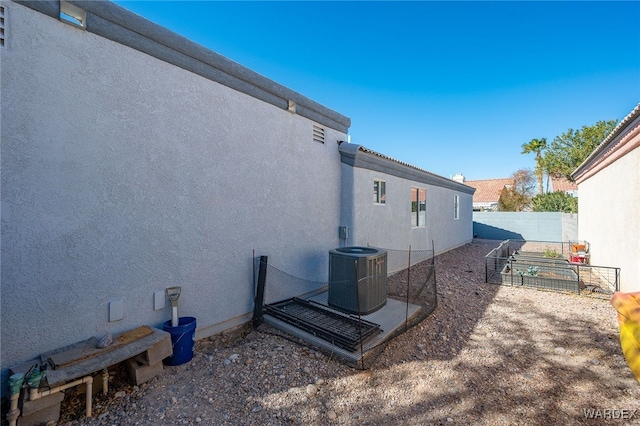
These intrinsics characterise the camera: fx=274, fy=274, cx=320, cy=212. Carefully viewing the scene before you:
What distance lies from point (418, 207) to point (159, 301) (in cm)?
867

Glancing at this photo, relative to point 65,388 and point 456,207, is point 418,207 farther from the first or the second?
point 65,388

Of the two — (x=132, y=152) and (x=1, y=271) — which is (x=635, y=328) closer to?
(x=132, y=152)

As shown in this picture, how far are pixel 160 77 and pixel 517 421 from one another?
5526mm

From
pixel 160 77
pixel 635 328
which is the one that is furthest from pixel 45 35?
pixel 635 328

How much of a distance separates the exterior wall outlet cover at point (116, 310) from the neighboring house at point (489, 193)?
32264 millimetres

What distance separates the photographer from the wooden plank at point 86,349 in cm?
254

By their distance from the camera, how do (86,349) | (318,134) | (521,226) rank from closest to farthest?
(86,349)
(318,134)
(521,226)

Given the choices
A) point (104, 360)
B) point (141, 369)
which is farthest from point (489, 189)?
point (104, 360)

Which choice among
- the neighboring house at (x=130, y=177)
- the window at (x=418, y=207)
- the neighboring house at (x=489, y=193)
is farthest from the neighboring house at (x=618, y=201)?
the neighboring house at (x=489, y=193)

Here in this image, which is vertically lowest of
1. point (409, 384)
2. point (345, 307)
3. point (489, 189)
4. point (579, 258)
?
point (409, 384)

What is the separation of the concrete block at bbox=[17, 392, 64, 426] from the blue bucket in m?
1.03

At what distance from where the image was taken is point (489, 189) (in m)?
32.4

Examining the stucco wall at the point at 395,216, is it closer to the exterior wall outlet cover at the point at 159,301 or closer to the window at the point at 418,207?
the window at the point at 418,207

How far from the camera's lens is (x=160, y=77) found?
362 centimetres
